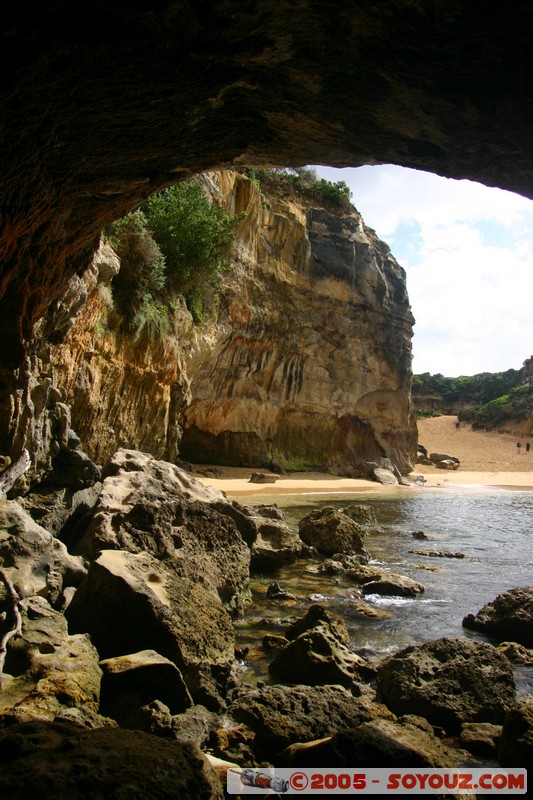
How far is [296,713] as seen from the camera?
13.4 feet

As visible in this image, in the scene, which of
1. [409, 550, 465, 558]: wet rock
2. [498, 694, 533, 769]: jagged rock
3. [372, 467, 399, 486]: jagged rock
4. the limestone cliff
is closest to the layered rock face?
the limestone cliff

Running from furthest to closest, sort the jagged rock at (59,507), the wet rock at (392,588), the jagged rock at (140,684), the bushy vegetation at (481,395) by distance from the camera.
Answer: the bushy vegetation at (481,395), the wet rock at (392,588), the jagged rock at (59,507), the jagged rock at (140,684)

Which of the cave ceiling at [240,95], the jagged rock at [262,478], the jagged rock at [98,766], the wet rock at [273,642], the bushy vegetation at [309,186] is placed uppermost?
the bushy vegetation at [309,186]

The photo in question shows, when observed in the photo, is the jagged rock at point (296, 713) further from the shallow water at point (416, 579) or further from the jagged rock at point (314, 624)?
the jagged rock at point (314, 624)

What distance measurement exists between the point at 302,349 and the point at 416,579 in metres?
20.5

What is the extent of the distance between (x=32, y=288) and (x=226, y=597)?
173 inches

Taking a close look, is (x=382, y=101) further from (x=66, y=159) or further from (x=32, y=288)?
(x=32, y=288)

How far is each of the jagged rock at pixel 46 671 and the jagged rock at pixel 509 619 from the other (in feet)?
16.1

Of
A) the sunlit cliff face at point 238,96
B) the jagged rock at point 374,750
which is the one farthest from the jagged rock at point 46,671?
the sunlit cliff face at point 238,96

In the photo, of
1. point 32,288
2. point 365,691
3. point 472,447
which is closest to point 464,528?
point 365,691

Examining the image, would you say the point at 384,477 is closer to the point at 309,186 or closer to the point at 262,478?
the point at 262,478

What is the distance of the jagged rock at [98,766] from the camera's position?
6.93 ft

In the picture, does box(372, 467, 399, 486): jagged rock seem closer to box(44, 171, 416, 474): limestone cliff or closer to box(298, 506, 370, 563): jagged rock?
box(44, 171, 416, 474): limestone cliff

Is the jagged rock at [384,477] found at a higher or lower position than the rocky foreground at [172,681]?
lower
